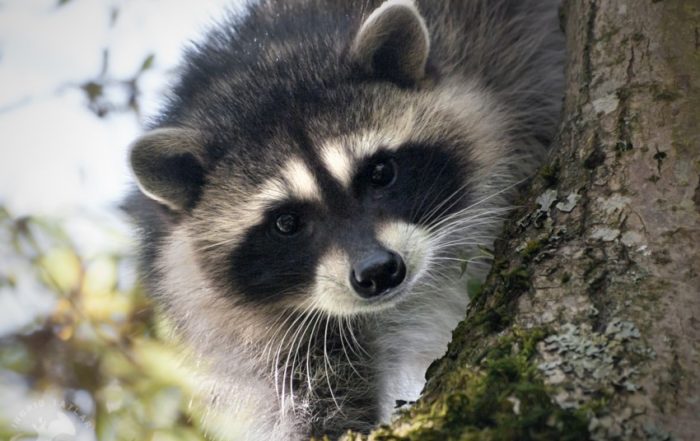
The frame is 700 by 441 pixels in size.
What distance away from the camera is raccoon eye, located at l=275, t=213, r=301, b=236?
3.61 meters

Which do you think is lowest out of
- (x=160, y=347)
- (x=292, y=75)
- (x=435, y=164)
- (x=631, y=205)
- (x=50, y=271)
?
(x=160, y=347)

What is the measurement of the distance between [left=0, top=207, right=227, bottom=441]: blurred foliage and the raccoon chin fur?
578mm

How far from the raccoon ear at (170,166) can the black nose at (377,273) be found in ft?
3.25

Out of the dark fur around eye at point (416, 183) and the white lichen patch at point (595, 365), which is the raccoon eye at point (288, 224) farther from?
the white lichen patch at point (595, 365)

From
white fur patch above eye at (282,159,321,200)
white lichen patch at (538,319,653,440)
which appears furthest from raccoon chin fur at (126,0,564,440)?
white lichen patch at (538,319,653,440)

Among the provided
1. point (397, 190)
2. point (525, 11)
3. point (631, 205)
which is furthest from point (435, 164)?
point (631, 205)

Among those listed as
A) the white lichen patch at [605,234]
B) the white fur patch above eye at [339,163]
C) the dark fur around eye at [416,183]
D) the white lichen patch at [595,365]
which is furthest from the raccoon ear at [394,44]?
the white lichen patch at [595,365]

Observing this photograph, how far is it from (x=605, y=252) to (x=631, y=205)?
193 mm

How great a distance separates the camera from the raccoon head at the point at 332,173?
3520mm

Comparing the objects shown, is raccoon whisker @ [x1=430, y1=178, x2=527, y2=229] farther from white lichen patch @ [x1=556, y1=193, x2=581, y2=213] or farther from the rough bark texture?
white lichen patch @ [x1=556, y1=193, x2=581, y2=213]

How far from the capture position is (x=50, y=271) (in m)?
4.96

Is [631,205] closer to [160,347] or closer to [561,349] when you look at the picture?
[561,349]

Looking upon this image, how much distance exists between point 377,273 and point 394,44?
1124 mm

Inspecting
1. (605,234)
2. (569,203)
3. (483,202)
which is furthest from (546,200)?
(483,202)
